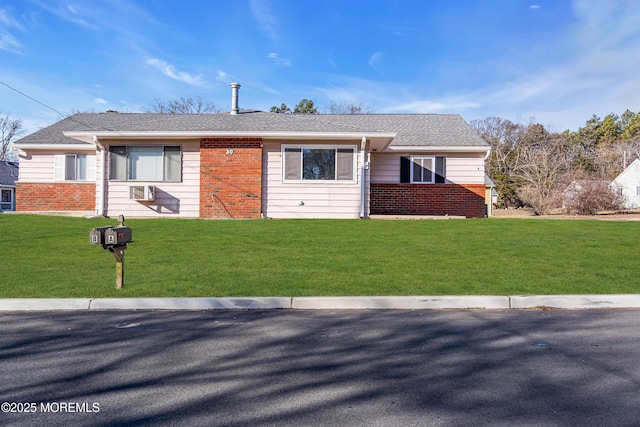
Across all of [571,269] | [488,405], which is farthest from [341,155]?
[488,405]

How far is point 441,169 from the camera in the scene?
59.9 ft

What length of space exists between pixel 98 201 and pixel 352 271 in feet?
38.1

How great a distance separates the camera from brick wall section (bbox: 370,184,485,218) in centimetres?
1812

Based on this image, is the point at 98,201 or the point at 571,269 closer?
the point at 571,269

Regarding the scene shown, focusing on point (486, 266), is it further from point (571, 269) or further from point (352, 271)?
point (352, 271)

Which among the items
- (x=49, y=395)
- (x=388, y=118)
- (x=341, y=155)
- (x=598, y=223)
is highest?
(x=388, y=118)

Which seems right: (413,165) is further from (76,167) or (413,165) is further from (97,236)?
(97,236)

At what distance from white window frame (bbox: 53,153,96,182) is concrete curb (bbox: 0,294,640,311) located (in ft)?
44.0

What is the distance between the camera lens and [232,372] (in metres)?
4.10

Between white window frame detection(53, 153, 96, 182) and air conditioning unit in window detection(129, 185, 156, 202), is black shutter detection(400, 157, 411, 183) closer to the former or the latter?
air conditioning unit in window detection(129, 185, 156, 202)

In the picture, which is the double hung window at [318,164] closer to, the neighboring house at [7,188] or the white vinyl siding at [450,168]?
the white vinyl siding at [450,168]

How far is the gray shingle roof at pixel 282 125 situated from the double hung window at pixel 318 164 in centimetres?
74

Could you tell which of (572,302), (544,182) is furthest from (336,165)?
(544,182)

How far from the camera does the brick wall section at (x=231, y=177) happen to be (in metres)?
16.1
